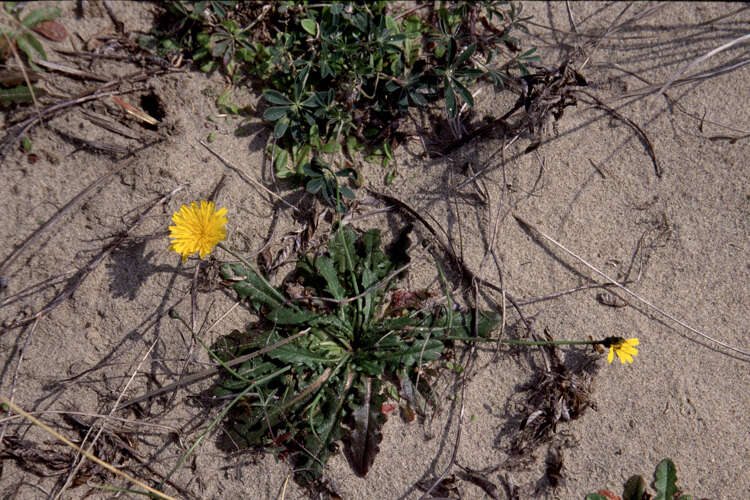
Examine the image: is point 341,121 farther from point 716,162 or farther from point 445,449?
point 716,162

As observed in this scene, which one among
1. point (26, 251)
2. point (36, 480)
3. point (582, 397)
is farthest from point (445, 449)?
point (26, 251)

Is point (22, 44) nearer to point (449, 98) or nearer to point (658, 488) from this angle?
point (449, 98)

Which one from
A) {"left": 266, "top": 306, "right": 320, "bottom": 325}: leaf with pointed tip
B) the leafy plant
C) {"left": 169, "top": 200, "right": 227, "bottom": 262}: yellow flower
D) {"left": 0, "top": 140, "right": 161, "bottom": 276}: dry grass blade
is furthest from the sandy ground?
{"left": 169, "top": 200, "right": 227, "bottom": 262}: yellow flower

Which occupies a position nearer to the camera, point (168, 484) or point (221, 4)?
point (168, 484)

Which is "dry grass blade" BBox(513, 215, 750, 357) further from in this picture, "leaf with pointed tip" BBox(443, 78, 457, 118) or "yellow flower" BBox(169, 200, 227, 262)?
"yellow flower" BBox(169, 200, 227, 262)

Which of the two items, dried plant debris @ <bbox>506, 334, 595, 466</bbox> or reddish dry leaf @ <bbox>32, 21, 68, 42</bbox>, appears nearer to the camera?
dried plant debris @ <bbox>506, 334, 595, 466</bbox>

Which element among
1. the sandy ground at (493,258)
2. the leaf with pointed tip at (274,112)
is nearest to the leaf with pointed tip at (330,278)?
the sandy ground at (493,258)
